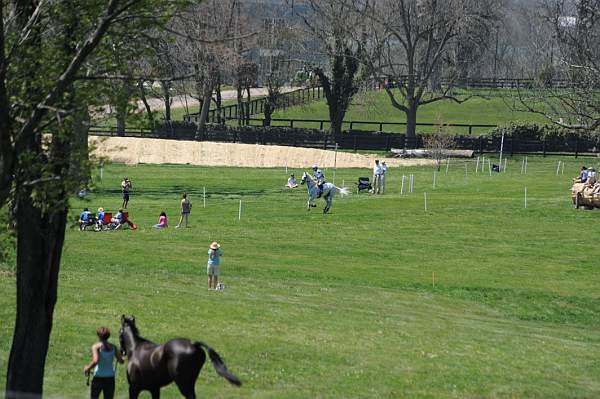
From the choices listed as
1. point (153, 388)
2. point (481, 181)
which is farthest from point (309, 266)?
point (481, 181)

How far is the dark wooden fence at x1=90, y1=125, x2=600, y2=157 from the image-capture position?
7975cm

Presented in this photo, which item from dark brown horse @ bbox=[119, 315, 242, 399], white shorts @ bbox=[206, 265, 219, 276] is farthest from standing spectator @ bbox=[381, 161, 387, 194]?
dark brown horse @ bbox=[119, 315, 242, 399]

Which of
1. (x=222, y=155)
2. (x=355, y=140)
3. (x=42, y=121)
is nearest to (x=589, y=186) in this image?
(x=355, y=140)

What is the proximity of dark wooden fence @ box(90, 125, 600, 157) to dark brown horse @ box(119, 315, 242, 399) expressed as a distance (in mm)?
61417

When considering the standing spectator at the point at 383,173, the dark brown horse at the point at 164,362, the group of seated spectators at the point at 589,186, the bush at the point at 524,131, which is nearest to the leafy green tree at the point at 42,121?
the dark brown horse at the point at 164,362

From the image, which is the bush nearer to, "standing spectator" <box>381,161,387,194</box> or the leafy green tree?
"standing spectator" <box>381,161,387,194</box>

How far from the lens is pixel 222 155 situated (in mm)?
80188

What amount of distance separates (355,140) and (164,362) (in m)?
68.1

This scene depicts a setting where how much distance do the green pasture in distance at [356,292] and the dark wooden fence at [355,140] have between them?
21199mm

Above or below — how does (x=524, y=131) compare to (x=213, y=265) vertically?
above

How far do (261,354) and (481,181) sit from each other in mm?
43204

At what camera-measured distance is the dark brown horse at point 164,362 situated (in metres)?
15.8

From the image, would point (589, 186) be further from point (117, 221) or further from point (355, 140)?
point (355, 140)

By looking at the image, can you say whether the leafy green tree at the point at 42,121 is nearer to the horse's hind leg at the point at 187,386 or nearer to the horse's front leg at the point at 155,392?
the horse's front leg at the point at 155,392
